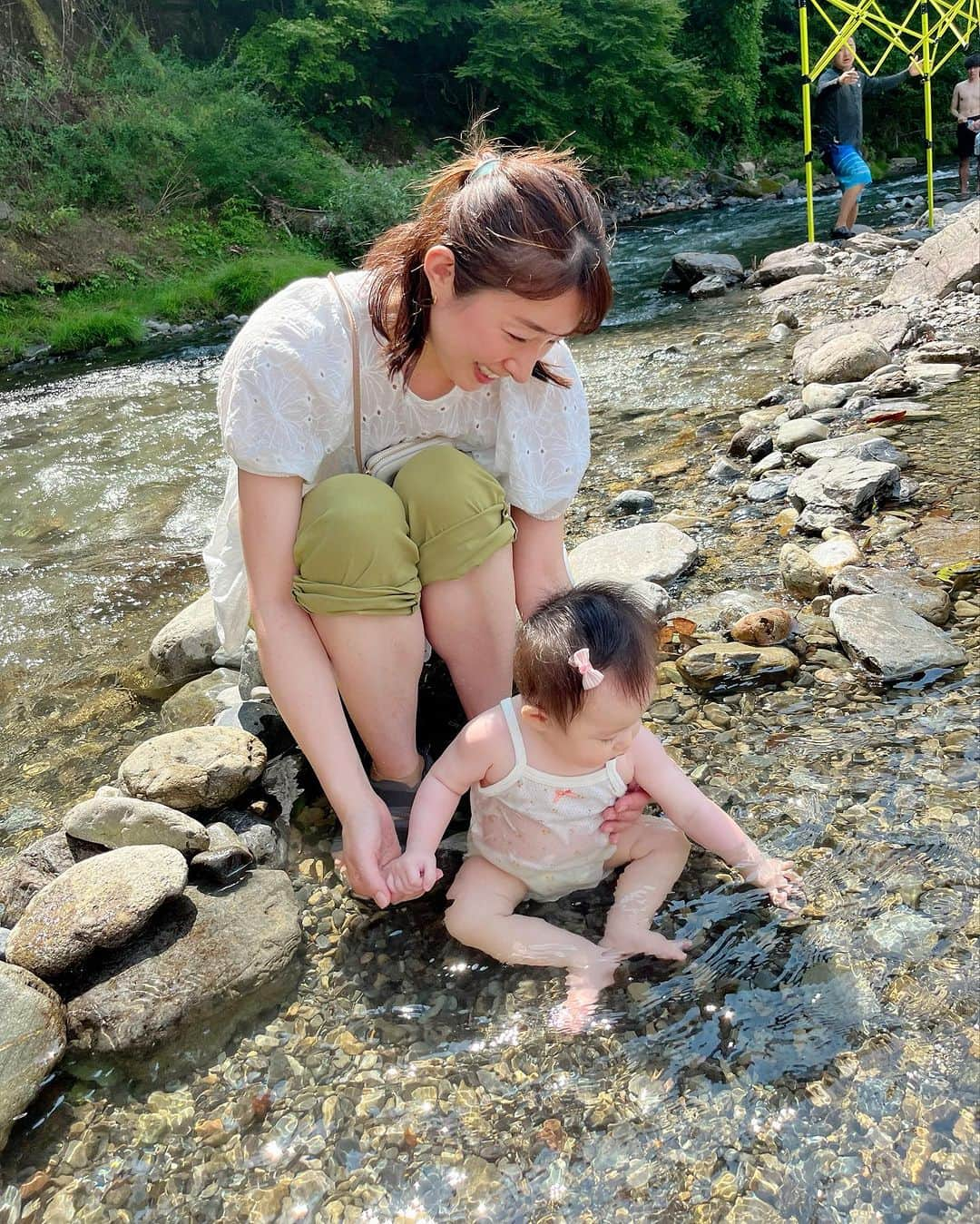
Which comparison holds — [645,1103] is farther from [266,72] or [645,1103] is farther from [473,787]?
[266,72]

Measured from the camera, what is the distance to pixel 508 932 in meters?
1.50

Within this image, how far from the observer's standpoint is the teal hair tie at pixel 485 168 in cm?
152

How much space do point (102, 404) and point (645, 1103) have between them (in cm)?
600

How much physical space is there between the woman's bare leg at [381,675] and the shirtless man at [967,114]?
10945mm

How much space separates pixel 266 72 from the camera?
14.5 meters

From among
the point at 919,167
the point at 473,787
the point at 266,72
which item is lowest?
the point at 919,167

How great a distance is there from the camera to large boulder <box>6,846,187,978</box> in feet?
4.82

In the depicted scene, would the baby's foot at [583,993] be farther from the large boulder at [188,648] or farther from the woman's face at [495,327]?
the large boulder at [188,648]

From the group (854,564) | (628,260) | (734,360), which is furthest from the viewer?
(628,260)

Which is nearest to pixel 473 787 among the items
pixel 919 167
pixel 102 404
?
pixel 102 404

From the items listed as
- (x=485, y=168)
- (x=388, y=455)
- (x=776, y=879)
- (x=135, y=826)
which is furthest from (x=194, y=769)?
(x=485, y=168)

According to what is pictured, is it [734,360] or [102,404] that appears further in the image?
[102,404]

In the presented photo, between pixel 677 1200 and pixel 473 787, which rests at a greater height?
pixel 473 787

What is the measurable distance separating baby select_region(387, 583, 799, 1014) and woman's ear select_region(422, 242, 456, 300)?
53 centimetres
